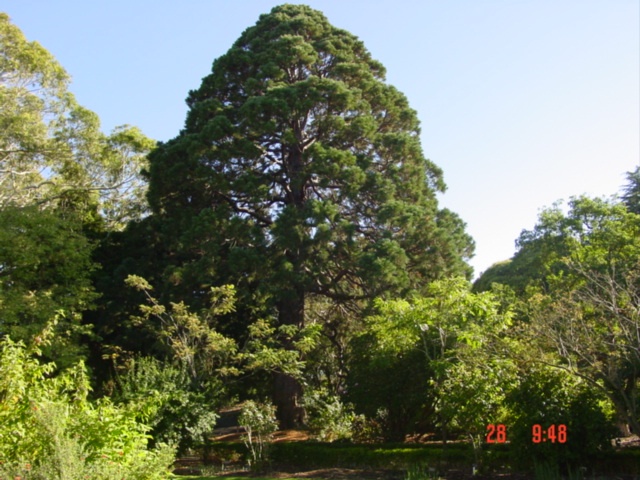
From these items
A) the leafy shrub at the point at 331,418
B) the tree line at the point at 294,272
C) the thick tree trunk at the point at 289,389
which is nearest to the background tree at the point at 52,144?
the tree line at the point at 294,272

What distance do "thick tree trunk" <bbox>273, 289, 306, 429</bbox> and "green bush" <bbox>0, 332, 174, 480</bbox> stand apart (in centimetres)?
960

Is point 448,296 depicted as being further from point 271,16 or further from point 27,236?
point 271,16

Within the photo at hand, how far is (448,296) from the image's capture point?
435 inches

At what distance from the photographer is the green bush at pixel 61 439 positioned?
5234 mm

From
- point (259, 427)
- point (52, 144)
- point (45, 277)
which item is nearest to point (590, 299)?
point (259, 427)

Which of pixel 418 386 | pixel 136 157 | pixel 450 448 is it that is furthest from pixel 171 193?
pixel 450 448

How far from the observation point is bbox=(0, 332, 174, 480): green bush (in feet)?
17.2

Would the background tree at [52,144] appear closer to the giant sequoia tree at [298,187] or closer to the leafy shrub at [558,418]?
the giant sequoia tree at [298,187]

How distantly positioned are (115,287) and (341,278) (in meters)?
6.91

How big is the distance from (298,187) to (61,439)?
12428 millimetres

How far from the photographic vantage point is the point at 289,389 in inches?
652
